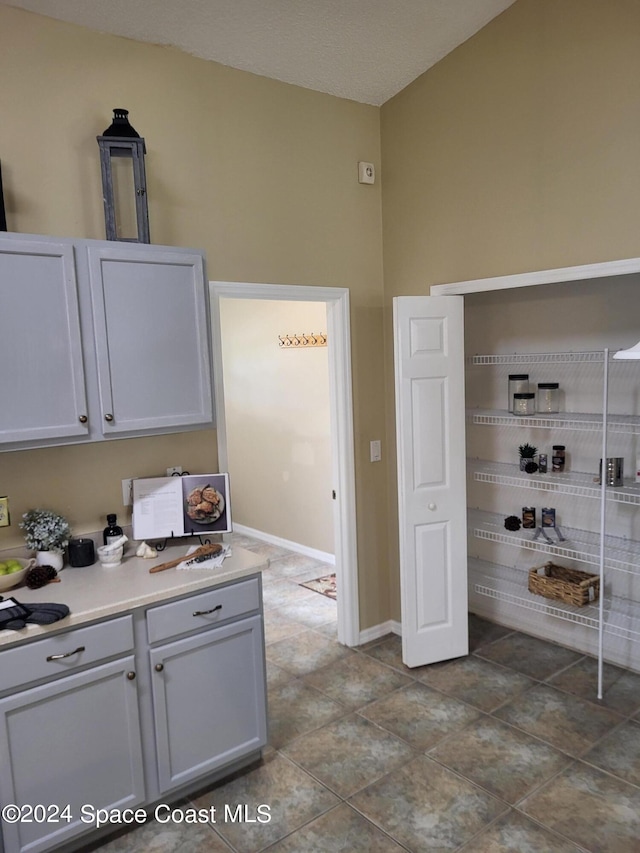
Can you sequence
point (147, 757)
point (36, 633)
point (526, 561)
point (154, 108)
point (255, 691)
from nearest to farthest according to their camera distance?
point (36, 633) < point (147, 757) < point (255, 691) < point (154, 108) < point (526, 561)

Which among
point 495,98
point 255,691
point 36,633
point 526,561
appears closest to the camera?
point 36,633

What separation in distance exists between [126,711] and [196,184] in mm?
2303

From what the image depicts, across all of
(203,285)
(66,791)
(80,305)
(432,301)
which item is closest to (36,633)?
(66,791)

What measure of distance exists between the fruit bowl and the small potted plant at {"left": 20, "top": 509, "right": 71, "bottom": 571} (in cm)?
4

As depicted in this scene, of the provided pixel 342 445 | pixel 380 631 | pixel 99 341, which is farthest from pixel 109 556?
pixel 380 631

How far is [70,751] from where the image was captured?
7.05ft

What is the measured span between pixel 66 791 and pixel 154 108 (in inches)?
110

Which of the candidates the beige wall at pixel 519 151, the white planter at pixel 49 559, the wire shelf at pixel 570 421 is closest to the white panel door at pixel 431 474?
the wire shelf at pixel 570 421

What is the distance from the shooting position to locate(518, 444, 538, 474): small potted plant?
3.54 m

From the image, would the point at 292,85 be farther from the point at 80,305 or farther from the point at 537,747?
the point at 537,747

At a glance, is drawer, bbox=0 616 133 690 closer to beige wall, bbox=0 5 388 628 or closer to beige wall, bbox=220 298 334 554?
beige wall, bbox=0 5 388 628

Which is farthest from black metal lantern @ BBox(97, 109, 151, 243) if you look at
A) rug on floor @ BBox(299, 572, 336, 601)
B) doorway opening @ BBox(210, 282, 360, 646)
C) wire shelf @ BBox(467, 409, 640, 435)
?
rug on floor @ BBox(299, 572, 336, 601)

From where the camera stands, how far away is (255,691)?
8.56 ft

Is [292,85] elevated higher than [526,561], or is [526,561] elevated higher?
[292,85]
